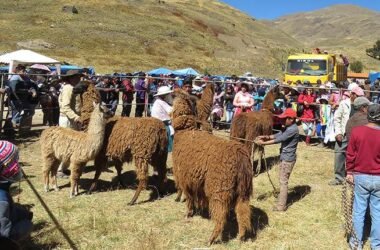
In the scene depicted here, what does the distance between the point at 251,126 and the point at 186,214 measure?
2743mm

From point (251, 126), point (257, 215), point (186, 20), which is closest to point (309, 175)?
point (251, 126)

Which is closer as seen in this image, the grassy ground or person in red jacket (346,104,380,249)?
person in red jacket (346,104,380,249)

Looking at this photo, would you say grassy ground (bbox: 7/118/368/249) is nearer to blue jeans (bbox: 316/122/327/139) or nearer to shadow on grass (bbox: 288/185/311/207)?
shadow on grass (bbox: 288/185/311/207)

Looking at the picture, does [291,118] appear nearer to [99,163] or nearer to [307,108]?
[99,163]

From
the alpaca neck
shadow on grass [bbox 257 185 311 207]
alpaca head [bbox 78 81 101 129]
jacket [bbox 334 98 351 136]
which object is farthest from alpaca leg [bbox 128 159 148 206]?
jacket [bbox 334 98 351 136]

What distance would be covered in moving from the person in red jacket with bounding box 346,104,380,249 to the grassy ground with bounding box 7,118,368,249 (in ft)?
1.85

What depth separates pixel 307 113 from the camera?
11.4 m

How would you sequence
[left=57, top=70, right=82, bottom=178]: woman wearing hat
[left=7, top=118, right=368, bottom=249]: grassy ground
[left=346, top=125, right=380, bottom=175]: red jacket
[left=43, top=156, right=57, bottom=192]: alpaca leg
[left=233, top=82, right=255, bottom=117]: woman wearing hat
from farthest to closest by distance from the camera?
[left=233, top=82, right=255, bottom=117]: woman wearing hat → [left=57, top=70, right=82, bottom=178]: woman wearing hat → [left=43, top=156, right=57, bottom=192]: alpaca leg → [left=7, top=118, right=368, bottom=249]: grassy ground → [left=346, top=125, right=380, bottom=175]: red jacket

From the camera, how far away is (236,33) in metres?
62.2

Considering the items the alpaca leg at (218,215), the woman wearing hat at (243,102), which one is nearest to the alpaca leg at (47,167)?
the alpaca leg at (218,215)

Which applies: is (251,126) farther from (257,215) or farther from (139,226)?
(139,226)

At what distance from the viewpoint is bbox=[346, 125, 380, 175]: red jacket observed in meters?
4.38

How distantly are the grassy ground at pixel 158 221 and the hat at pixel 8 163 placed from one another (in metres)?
1.47

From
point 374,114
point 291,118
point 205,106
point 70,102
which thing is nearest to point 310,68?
point 205,106
